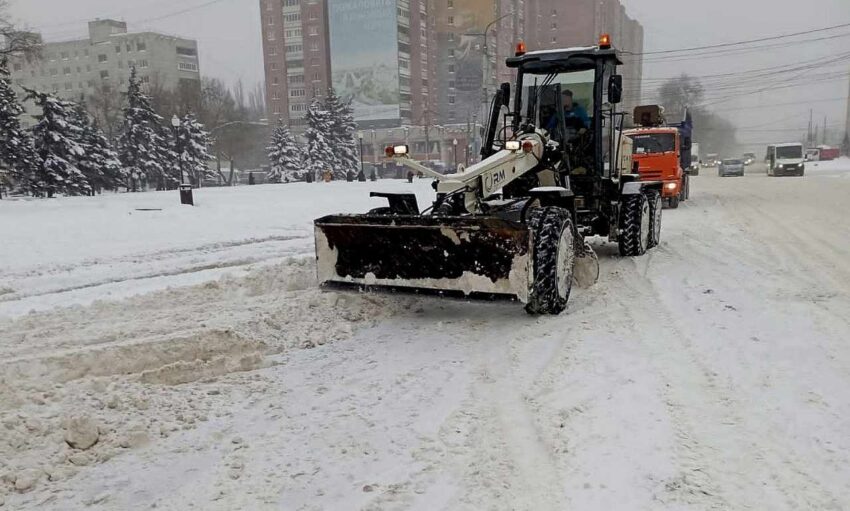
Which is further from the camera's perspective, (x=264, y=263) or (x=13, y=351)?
(x=264, y=263)

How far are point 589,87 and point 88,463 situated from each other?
23.6 ft

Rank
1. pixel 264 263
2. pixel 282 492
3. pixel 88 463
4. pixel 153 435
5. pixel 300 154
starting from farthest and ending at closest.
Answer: pixel 300 154 < pixel 264 263 < pixel 153 435 < pixel 88 463 < pixel 282 492

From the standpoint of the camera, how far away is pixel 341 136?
6181 centimetres

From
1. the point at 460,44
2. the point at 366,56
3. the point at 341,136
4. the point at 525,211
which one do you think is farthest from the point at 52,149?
the point at 460,44

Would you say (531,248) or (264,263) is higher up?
(531,248)

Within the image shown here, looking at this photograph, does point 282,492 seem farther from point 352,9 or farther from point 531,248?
point 352,9

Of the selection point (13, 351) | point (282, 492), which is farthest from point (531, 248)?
point (13, 351)

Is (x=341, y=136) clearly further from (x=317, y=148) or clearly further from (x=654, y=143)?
(x=654, y=143)

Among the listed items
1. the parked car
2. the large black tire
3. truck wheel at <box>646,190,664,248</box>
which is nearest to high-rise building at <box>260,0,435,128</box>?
the parked car

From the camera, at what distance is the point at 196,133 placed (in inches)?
2051

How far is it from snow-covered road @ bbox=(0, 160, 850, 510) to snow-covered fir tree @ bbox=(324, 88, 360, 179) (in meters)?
54.7

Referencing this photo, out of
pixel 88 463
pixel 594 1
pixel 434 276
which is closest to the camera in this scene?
pixel 88 463

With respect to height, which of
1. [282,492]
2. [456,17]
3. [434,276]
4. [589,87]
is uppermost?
[456,17]

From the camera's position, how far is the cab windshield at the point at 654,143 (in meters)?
18.3
